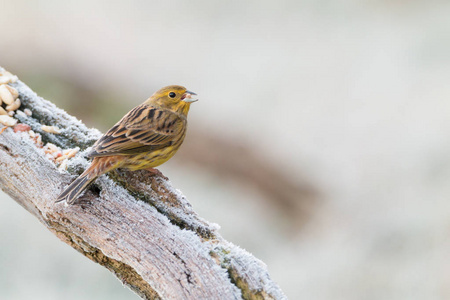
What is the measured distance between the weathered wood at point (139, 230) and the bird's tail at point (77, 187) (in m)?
0.06

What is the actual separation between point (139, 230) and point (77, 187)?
297 millimetres

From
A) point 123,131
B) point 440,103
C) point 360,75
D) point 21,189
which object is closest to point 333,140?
point 360,75

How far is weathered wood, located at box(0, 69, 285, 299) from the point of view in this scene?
2.08 meters

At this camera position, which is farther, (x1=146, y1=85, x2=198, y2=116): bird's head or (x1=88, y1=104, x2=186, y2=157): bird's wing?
(x1=146, y1=85, x2=198, y2=116): bird's head

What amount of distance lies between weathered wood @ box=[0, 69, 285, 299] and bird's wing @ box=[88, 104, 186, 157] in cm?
12

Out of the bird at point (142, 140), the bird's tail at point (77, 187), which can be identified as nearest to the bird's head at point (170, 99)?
the bird at point (142, 140)

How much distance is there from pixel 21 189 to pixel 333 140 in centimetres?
353

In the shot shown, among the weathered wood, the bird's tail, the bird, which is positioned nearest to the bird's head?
the bird

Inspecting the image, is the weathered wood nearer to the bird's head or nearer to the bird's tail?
the bird's tail

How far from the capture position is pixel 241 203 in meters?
5.75

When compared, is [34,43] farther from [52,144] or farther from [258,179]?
[52,144]

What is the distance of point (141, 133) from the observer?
271 centimetres

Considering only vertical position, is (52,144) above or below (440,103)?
below

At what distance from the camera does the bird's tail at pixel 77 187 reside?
2211 mm
